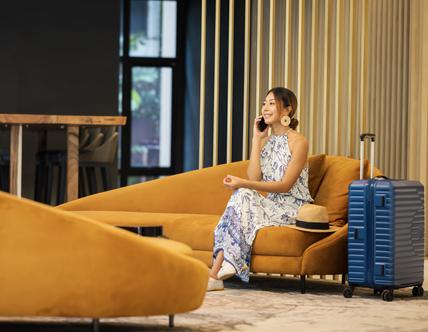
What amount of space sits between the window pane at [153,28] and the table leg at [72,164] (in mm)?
5590

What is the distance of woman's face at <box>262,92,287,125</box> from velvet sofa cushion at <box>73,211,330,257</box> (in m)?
0.61

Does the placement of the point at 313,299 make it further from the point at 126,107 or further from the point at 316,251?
the point at 126,107

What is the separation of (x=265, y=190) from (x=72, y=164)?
5.57 ft

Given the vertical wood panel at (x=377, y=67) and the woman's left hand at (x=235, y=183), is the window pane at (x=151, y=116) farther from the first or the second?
the woman's left hand at (x=235, y=183)

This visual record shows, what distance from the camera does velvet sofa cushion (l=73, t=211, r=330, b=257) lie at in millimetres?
4688

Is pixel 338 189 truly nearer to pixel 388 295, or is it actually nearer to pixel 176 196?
pixel 388 295

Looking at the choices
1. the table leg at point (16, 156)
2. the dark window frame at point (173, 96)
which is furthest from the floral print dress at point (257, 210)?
the dark window frame at point (173, 96)

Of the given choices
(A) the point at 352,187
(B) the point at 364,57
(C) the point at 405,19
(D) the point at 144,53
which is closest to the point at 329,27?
(B) the point at 364,57

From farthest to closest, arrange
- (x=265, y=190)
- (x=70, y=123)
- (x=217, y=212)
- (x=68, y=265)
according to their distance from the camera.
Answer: (x=70, y=123), (x=217, y=212), (x=265, y=190), (x=68, y=265)

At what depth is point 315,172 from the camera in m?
5.20

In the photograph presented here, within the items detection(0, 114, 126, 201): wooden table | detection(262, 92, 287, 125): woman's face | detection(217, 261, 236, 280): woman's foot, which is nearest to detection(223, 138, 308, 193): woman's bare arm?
detection(262, 92, 287, 125): woman's face

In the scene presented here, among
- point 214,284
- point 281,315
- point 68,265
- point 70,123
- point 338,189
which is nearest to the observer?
point 68,265

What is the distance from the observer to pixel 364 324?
3650mm

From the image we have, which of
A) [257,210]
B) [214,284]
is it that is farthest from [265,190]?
[214,284]
